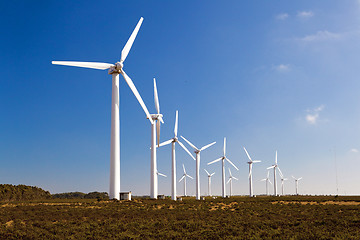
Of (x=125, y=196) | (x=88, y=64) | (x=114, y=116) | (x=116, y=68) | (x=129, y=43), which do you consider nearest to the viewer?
(x=114, y=116)

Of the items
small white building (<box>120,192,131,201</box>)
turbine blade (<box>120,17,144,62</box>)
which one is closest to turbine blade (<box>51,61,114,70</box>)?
turbine blade (<box>120,17,144,62</box>)

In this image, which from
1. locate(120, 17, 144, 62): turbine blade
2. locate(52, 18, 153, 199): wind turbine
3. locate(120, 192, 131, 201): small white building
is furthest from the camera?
locate(120, 17, 144, 62): turbine blade

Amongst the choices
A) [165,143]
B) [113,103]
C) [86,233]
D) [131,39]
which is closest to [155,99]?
[165,143]

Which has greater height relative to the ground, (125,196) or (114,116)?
(114,116)

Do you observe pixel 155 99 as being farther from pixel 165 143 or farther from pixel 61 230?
pixel 61 230

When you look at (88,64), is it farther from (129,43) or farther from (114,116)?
(129,43)

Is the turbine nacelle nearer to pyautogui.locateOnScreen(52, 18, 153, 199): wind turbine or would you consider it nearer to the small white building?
pyautogui.locateOnScreen(52, 18, 153, 199): wind turbine

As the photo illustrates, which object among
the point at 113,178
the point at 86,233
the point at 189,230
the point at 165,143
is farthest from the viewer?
the point at 165,143

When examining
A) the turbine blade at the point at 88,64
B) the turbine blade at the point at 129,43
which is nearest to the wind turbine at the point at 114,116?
the turbine blade at the point at 88,64

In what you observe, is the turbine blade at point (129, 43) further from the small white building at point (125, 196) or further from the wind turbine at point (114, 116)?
the small white building at point (125, 196)

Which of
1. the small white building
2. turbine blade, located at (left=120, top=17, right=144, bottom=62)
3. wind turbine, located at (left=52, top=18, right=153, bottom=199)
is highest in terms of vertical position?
turbine blade, located at (left=120, top=17, right=144, bottom=62)

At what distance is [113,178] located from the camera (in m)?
57.9

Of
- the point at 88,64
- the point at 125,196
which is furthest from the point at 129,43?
the point at 125,196

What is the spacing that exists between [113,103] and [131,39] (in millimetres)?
16021
